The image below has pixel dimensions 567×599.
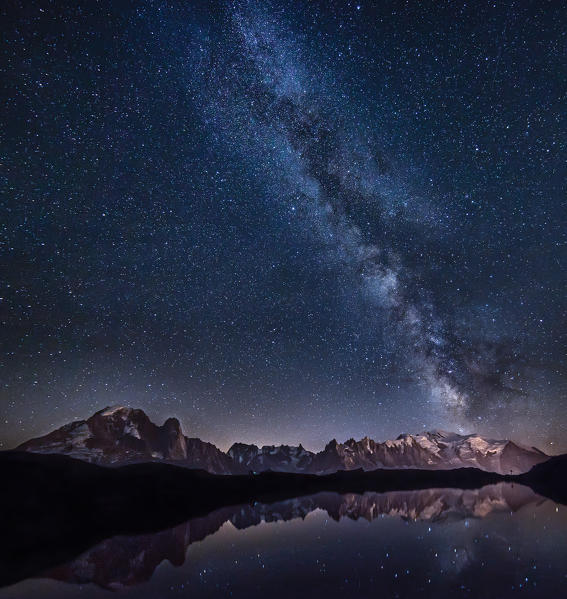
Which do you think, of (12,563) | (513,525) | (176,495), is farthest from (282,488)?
(12,563)

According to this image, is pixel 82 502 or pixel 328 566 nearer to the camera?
pixel 328 566

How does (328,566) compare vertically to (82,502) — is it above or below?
above

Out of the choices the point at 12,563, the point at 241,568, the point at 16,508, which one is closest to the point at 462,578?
the point at 241,568

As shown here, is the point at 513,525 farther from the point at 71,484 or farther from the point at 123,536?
the point at 71,484

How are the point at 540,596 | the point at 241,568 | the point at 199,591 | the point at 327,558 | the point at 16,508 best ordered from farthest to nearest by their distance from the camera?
1. the point at 16,508
2. the point at 327,558
3. the point at 241,568
4. the point at 199,591
5. the point at 540,596

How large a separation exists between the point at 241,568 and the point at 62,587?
371 inches

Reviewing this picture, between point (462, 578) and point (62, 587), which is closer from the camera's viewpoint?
point (462, 578)

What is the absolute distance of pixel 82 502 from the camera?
62312 mm

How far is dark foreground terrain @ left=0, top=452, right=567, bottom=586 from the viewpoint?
3120 centimetres

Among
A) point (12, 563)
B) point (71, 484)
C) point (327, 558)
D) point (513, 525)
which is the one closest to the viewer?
point (327, 558)

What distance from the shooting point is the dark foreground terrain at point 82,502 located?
3120 centimetres

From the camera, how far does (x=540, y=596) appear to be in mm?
13625

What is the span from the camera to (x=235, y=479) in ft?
408

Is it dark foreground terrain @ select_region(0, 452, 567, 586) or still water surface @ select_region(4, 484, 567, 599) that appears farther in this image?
dark foreground terrain @ select_region(0, 452, 567, 586)
